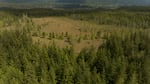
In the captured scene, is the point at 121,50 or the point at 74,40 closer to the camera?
the point at 121,50

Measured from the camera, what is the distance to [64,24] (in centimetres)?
19275

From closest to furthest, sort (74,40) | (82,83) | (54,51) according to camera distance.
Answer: (82,83) → (54,51) → (74,40)

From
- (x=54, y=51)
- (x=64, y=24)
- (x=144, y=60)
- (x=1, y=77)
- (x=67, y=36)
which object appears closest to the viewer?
(x=1, y=77)

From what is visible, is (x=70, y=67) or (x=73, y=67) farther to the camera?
(x=73, y=67)

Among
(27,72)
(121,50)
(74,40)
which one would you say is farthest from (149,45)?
(27,72)

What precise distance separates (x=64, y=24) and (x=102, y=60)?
11105cm

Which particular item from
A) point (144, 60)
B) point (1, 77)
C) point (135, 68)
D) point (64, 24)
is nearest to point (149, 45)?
point (144, 60)

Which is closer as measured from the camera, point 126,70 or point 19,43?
point 126,70

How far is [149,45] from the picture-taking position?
10950 cm

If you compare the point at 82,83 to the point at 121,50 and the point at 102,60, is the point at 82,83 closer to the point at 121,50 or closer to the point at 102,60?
the point at 102,60

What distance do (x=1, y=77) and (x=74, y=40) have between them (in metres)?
72.2

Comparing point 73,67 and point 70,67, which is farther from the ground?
point 70,67

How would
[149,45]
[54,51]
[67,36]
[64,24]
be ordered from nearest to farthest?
[54,51] → [149,45] → [67,36] → [64,24]

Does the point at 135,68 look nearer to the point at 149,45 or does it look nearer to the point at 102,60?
the point at 102,60
